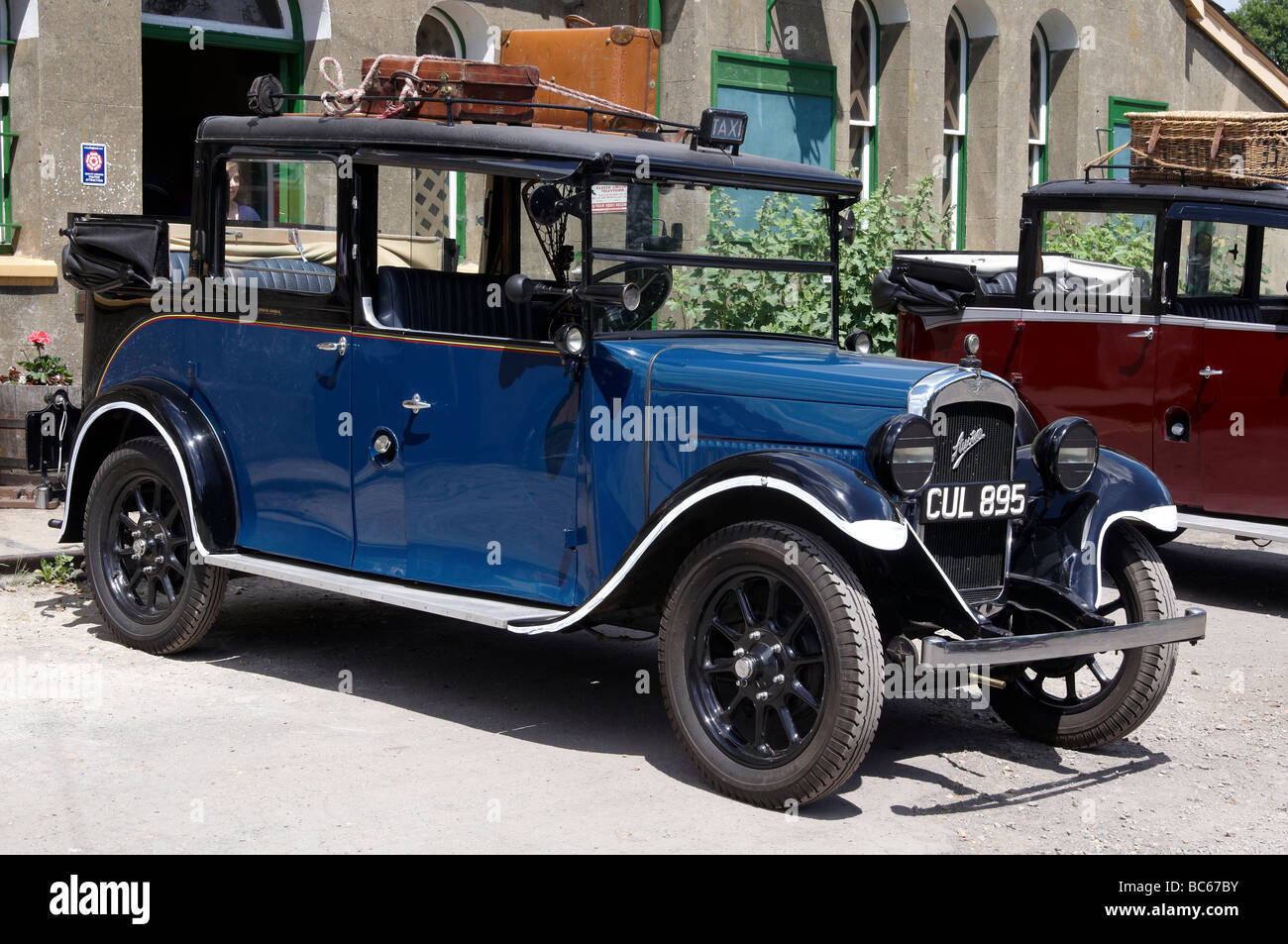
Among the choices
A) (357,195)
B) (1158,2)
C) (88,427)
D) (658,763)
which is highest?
(1158,2)

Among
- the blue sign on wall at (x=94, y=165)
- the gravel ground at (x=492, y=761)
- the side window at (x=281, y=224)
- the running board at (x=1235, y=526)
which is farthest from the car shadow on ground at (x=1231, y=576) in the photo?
the blue sign on wall at (x=94, y=165)

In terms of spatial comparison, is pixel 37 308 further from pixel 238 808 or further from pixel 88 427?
pixel 238 808

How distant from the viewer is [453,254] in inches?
242

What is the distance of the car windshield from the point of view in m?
5.46

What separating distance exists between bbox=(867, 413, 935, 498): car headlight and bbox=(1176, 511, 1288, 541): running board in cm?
362

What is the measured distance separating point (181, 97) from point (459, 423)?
1100 cm

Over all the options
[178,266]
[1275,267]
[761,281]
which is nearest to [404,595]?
[761,281]

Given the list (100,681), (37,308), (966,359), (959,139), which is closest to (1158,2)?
(959,139)

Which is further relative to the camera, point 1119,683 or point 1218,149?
point 1218,149

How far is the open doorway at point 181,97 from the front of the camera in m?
14.5

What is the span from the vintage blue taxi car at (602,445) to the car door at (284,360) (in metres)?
0.01

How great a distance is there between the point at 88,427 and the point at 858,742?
4019 millimetres

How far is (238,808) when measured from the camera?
4707mm
